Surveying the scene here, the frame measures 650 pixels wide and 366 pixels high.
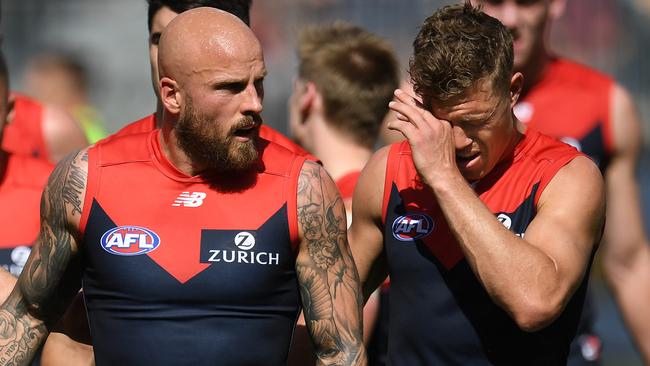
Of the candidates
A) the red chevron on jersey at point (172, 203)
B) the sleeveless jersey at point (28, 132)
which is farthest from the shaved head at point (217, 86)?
the sleeveless jersey at point (28, 132)

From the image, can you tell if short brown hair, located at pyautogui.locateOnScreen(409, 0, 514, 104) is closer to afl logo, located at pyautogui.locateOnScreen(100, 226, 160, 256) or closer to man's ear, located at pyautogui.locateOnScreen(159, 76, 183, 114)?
man's ear, located at pyautogui.locateOnScreen(159, 76, 183, 114)

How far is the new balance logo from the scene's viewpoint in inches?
164

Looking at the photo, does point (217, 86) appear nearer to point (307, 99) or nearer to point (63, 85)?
point (307, 99)

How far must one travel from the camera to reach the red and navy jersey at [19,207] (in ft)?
17.9

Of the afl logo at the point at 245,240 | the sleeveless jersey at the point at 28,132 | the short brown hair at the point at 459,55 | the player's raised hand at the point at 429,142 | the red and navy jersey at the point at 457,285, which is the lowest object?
the sleeveless jersey at the point at 28,132

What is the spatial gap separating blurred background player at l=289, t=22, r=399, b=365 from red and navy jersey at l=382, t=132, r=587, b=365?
146cm

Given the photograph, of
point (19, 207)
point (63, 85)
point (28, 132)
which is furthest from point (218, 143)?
point (63, 85)

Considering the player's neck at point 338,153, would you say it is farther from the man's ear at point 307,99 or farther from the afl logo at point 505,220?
the afl logo at point 505,220

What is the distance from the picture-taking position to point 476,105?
160 inches

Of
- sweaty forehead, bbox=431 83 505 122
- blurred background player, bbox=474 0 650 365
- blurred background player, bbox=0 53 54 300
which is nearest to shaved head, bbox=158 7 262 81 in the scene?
sweaty forehead, bbox=431 83 505 122

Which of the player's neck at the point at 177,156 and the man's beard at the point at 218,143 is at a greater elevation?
the man's beard at the point at 218,143

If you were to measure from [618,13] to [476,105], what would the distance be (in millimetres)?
8867

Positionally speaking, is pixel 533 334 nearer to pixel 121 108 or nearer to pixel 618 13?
pixel 618 13

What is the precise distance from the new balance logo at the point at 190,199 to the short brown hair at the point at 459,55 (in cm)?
78
